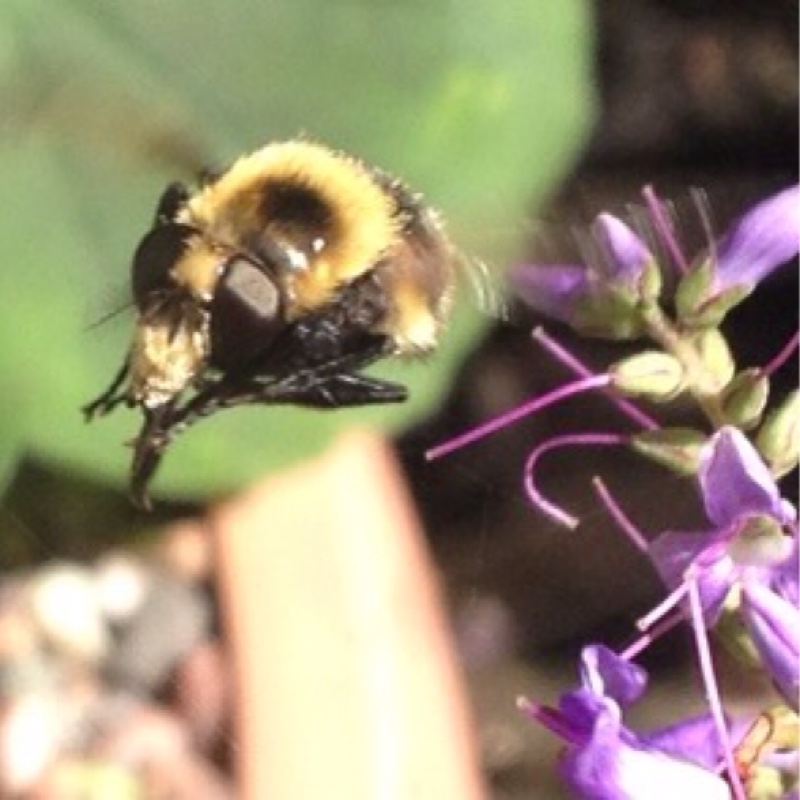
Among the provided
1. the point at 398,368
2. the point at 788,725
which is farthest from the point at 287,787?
the point at 788,725

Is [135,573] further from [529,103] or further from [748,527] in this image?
[748,527]

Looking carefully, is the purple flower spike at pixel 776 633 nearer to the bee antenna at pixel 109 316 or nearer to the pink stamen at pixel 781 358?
the pink stamen at pixel 781 358

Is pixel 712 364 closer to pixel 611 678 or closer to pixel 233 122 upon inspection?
pixel 611 678

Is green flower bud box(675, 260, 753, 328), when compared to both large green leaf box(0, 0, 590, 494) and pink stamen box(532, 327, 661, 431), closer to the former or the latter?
pink stamen box(532, 327, 661, 431)

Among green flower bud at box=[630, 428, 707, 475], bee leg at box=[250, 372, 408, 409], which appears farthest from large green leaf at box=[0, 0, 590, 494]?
green flower bud at box=[630, 428, 707, 475]

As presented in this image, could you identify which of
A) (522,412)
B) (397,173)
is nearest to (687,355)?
(522,412)

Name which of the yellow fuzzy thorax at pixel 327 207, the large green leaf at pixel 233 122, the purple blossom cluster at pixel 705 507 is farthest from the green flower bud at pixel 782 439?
the large green leaf at pixel 233 122
